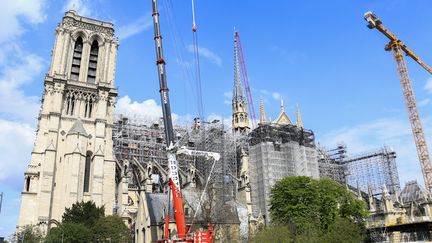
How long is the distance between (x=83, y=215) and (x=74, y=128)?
588 inches

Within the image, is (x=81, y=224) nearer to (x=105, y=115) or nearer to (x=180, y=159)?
(x=105, y=115)

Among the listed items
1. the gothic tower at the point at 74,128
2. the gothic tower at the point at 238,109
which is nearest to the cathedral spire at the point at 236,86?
the gothic tower at the point at 238,109

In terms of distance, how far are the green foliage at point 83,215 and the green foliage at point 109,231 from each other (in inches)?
53.0

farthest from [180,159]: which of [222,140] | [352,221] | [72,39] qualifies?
[352,221]

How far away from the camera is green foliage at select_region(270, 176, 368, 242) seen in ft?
142

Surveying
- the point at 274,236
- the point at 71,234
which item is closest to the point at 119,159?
the point at 71,234

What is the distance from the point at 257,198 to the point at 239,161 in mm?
10257

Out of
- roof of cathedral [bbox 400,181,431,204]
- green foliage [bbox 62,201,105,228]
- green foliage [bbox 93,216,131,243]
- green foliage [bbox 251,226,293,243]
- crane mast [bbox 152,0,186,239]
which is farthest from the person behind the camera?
roof of cathedral [bbox 400,181,431,204]

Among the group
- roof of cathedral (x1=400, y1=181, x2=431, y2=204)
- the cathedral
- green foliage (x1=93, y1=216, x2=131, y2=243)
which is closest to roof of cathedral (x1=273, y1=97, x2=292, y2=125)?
the cathedral

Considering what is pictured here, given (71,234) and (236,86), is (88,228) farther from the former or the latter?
(236,86)

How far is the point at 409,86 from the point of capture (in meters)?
69.4

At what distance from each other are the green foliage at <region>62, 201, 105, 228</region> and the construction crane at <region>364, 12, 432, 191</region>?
49503 millimetres

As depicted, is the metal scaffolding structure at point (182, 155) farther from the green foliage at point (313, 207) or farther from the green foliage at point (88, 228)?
the green foliage at point (88, 228)

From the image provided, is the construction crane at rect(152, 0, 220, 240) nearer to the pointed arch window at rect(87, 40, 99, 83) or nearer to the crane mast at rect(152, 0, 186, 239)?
the crane mast at rect(152, 0, 186, 239)
